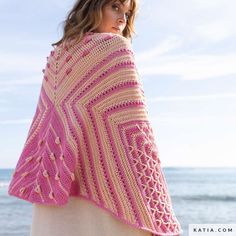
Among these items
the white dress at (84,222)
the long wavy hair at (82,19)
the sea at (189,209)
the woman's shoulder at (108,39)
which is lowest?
the white dress at (84,222)

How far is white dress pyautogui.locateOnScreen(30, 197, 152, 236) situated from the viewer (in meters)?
1.81

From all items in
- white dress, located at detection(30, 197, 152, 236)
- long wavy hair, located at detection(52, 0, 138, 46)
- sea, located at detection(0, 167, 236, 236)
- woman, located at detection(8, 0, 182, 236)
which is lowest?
white dress, located at detection(30, 197, 152, 236)

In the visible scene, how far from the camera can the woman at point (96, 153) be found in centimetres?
182

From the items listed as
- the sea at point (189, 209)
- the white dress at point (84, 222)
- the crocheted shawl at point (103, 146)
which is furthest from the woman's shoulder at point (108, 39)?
the sea at point (189, 209)

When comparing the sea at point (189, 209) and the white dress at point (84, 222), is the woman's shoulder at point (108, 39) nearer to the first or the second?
the white dress at point (84, 222)

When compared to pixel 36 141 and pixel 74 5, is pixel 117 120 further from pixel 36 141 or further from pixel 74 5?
pixel 74 5

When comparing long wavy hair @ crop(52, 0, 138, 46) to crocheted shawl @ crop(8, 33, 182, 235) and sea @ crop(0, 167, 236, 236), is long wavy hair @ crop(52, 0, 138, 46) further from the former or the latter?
sea @ crop(0, 167, 236, 236)

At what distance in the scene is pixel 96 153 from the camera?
1858 millimetres

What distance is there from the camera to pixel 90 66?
192 centimetres

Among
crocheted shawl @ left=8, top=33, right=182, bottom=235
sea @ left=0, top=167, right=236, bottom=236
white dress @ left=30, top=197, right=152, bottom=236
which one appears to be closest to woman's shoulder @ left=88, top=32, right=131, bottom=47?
crocheted shawl @ left=8, top=33, right=182, bottom=235

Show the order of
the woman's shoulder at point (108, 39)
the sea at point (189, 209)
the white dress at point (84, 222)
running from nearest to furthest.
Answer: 1. the white dress at point (84, 222)
2. the woman's shoulder at point (108, 39)
3. the sea at point (189, 209)

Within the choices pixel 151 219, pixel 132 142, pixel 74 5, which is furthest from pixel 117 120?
pixel 74 5

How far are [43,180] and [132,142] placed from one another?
1.04 ft

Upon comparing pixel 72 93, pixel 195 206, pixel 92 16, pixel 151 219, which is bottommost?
pixel 151 219
